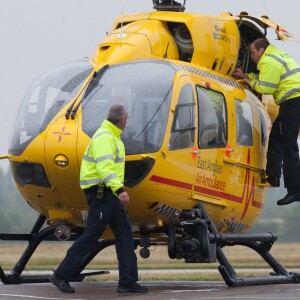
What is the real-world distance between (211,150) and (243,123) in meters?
1.06

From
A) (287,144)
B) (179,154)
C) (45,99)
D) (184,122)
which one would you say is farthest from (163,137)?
(287,144)

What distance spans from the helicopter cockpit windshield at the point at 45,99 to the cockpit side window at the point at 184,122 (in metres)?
1.20

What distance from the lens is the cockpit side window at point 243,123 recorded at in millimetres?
15141

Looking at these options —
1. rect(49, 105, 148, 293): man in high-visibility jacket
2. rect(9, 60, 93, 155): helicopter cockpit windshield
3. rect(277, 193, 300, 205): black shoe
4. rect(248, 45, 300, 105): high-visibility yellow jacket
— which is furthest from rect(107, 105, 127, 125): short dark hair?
rect(277, 193, 300, 205): black shoe

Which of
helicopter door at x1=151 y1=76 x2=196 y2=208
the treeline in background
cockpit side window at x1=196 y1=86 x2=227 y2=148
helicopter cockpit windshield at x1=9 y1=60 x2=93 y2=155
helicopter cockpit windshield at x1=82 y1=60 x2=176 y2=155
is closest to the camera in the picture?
helicopter cockpit windshield at x1=82 y1=60 x2=176 y2=155

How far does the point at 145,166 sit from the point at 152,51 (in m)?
2.04

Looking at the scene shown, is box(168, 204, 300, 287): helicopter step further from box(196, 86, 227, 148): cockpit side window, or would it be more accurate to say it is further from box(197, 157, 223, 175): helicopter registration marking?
box(196, 86, 227, 148): cockpit side window

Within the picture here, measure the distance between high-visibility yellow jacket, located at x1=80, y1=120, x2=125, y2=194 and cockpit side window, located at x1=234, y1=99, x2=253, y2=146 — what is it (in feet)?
8.21

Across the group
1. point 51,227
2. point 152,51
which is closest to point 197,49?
point 152,51

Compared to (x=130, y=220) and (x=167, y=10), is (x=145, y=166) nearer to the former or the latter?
(x=130, y=220)

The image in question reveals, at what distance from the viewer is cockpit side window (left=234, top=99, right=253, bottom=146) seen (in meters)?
15.1

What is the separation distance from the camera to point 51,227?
14969 millimetres

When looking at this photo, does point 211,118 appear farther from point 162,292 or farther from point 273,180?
point 162,292

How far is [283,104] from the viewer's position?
15.3 metres
